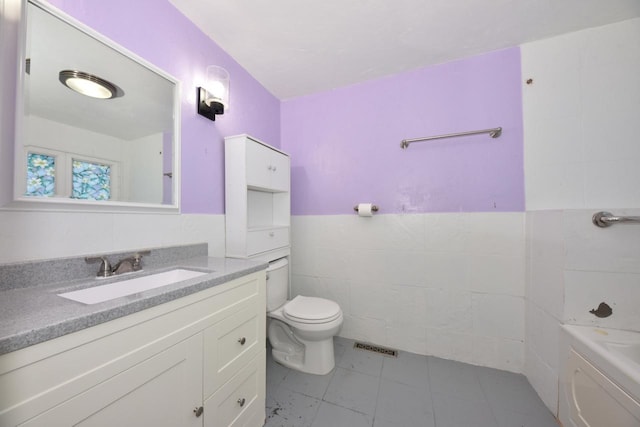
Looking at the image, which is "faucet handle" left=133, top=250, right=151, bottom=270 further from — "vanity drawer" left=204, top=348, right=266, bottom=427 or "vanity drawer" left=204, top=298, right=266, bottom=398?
"vanity drawer" left=204, top=348, right=266, bottom=427

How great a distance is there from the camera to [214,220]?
4.86 ft

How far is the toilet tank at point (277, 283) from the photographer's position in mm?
1664

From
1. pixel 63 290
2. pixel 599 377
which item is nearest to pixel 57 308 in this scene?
pixel 63 290

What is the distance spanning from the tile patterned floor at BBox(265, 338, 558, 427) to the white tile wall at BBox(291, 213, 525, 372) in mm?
169

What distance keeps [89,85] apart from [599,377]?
8.24 feet

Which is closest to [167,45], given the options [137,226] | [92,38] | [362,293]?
[92,38]

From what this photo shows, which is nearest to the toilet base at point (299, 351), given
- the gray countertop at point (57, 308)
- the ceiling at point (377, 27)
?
the gray countertop at point (57, 308)

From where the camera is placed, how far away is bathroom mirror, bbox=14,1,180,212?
2.65 ft

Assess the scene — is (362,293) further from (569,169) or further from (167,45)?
(167,45)

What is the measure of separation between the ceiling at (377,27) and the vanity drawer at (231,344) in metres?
1.59

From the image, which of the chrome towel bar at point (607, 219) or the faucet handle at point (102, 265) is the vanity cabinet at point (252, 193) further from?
the chrome towel bar at point (607, 219)

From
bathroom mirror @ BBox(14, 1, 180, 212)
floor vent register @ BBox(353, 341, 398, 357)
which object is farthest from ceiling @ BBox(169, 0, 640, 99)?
floor vent register @ BBox(353, 341, 398, 357)

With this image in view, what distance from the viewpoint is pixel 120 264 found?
0.97 meters

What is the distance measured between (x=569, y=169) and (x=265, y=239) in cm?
202
